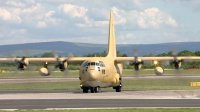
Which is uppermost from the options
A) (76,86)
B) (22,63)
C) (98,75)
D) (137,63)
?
(22,63)

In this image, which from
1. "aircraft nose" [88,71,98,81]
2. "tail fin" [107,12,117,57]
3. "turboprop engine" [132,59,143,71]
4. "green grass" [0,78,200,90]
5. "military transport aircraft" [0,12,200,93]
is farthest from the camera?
"green grass" [0,78,200,90]

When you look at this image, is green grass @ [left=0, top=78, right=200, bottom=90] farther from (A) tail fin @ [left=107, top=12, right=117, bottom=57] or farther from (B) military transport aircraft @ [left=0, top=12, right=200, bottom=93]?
(B) military transport aircraft @ [left=0, top=12, right=200, bottom=93]

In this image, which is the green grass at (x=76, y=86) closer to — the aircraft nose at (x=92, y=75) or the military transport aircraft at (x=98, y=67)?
the military transport aircraft at (x=98, y=67)

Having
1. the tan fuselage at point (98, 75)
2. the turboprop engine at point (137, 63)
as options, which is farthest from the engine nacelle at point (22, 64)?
the turboprop engine at point (137, 63)

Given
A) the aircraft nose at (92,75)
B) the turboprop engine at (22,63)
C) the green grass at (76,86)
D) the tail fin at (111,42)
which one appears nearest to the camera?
the aircraft nose at (92,75)

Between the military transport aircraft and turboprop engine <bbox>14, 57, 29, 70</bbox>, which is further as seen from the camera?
turboprop engine <bbox>14, 57, 29, 70</bbox>

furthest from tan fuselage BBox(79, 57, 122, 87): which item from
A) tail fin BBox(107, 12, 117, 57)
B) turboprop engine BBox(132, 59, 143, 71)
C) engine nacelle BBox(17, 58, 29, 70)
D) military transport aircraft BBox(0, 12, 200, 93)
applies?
engine nacelle BBox(17, 58, 29, 70)

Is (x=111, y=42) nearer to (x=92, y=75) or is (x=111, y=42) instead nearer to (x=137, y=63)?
(x=137, y=63)

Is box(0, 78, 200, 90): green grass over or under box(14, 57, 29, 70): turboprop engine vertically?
under

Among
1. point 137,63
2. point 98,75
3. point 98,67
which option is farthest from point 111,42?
point 98,75

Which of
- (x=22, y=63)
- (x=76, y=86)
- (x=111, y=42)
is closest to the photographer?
(x=22, y=63)

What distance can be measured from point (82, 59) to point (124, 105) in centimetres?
1935

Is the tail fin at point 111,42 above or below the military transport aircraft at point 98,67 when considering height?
above

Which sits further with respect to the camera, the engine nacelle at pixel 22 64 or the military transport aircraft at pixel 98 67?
the engine nacelle at pixel 22 64
